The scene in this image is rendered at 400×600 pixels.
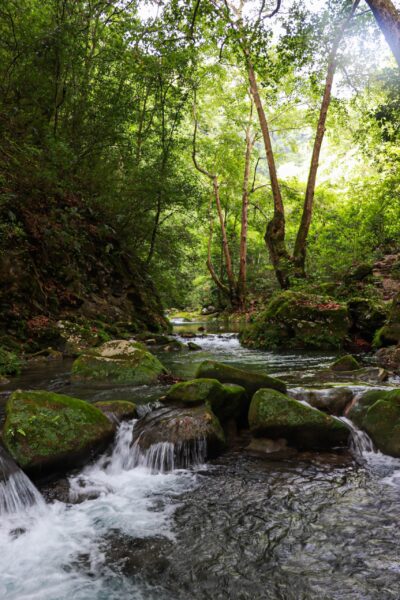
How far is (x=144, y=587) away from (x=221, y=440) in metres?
2.41

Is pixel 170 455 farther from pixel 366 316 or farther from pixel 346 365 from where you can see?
pixel 366 316

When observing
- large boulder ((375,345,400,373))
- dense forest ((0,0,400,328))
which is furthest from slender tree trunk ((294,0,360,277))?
large boulder ((375,345,400,373))

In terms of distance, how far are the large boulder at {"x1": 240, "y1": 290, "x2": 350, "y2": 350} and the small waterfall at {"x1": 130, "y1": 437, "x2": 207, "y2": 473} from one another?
323 inches

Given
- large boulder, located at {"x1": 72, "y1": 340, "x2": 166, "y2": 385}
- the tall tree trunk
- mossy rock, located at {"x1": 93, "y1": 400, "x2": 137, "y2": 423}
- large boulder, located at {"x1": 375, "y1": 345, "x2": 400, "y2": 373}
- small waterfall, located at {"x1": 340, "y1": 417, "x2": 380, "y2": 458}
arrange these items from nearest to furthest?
small waterfall, located at {"x1": 340, "y1": 417, "x2": 380, "y2": 458}, mossy rock, located at {"x1": 93, "y1": 400, "x2": 137, "y2": 423}, the tall tree trunk, large boulder, located at {"x1": 72, "y1": 340, "x2": 166, "y2": 385}, large boulder, located at {"x1": 375, "y1": 345, "x2": 400, "y2": 373}

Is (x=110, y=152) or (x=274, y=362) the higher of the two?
(x=110, y=152)

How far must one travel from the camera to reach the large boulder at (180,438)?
475 cm

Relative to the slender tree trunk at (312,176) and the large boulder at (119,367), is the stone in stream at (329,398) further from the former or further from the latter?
the slender tree trunk at (312,176)

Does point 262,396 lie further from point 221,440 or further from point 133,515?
point 133,515

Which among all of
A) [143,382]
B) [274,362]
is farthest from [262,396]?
[274,362]

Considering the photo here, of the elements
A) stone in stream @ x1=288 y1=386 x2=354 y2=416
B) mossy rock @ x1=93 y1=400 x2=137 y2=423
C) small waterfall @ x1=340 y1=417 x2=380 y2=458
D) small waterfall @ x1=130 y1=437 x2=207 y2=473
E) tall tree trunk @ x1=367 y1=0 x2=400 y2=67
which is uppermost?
tall tree trunk @ x1=367 y1=0 x2=400 y2=67

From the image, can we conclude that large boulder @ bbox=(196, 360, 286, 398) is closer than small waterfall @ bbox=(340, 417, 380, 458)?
No

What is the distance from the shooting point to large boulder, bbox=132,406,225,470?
4.75 meters

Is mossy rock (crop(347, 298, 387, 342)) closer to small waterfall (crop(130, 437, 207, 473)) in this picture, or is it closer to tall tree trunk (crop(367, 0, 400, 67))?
tall tree trunk (crop(367, 0, 400, 67))

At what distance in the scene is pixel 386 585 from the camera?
2602 millimetres
